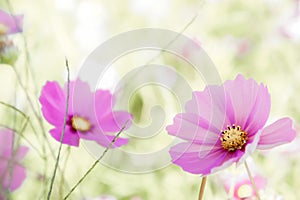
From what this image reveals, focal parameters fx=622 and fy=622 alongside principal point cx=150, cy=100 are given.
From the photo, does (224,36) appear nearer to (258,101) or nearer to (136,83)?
(136,83)

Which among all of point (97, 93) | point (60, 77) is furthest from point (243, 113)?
point (60, 77)

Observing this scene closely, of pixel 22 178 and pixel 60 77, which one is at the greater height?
pixel 60 77

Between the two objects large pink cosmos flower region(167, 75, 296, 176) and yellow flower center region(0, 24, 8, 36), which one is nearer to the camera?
large pink cosmos flower region(167, 75, 296, 176)

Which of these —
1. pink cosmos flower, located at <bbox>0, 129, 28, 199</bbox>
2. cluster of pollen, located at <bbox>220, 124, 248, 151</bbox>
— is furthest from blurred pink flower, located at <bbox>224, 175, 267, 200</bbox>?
pink cosmos flower, located at <bbox>0, 129, 28, 199</bbox>

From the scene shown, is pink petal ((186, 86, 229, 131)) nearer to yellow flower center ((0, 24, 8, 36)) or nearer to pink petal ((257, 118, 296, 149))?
pink petal ((257, 118, 296, 149))

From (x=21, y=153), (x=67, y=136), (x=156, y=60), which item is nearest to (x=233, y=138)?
(x=67, y=136)

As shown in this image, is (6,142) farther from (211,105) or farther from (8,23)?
(211,105)

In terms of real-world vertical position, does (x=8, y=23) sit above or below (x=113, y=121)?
above
